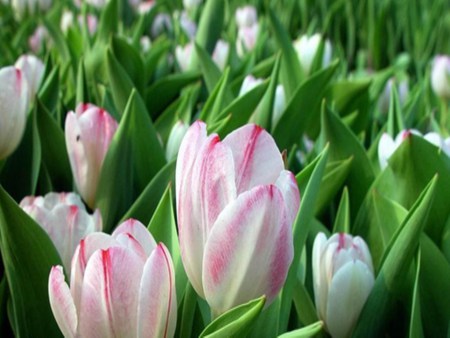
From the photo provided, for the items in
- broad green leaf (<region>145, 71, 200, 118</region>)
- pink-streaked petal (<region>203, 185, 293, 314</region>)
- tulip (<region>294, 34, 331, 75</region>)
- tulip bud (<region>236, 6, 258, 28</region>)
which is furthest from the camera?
tulip bud (<region>236, 6, 258, 28</region>)

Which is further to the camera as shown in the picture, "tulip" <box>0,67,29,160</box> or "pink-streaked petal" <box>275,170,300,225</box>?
"tulip" <box>0,67,29,160</box>

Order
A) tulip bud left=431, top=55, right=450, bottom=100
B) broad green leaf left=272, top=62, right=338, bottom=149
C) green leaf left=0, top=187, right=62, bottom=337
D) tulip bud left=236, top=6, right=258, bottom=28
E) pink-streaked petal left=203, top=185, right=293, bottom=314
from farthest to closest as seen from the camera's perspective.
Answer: tulip bud left=236, top=6, right=258, bottom=28 < tulip bud left=431, top=55, right=450, bottom=100 < broad green leaf left=272, top=62, right=338, bottom=149 < green leaf left=0, top=187, right=62, bottom=337 < pink-streaked petal left=203, top=185, right=293, bottom=314

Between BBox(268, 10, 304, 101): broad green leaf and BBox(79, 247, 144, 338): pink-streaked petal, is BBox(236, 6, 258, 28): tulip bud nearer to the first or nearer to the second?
BBox(268, 10, 304, 101): broad green leaf

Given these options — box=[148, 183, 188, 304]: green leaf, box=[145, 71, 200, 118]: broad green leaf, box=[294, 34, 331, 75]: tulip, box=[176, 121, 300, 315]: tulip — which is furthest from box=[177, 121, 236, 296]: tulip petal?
box=[294, 34, 331, 75]: tulip


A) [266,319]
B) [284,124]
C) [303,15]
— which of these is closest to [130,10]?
[303,15]

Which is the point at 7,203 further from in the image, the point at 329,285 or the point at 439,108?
the point at 439,108

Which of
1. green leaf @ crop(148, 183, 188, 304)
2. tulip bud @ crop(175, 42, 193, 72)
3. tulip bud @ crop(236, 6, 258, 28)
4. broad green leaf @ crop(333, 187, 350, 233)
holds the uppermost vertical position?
green leaf @ crop(148, 183, 188, 304)

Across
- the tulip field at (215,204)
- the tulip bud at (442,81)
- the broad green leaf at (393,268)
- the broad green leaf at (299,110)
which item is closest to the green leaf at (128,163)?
the tulip field at (215,204)

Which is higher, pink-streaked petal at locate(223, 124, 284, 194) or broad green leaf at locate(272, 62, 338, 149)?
pink-streaked petal at locate(223, 124, 284, 194)
